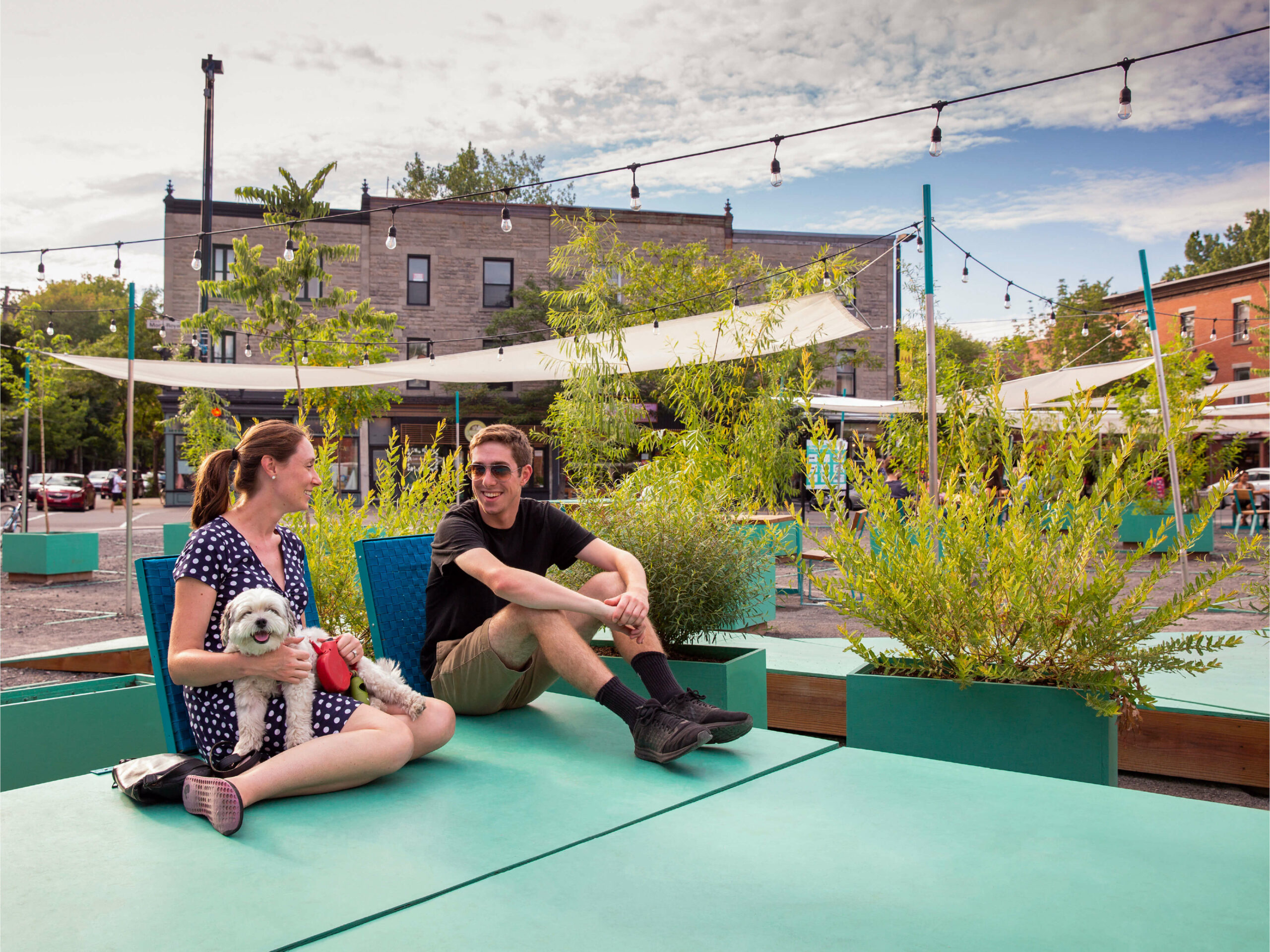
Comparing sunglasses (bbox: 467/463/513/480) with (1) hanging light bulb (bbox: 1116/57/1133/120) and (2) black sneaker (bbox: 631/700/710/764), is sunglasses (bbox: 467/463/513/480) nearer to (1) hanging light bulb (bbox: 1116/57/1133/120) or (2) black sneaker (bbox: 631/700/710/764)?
(2) black sneaker (bbox: 631/700/710/764)

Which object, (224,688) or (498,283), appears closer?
(224,688)

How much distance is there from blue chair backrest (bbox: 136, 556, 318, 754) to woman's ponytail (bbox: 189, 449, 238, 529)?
0.13 meters

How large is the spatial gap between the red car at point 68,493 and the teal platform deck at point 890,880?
25061mm

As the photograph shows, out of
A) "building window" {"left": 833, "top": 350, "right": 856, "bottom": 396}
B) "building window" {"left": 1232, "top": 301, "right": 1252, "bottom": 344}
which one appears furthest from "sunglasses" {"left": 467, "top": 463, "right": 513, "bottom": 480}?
"building window" {"left": 1232, "top": 301, "right": 1252, "bottom": 344}

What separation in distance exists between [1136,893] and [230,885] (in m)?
1.60

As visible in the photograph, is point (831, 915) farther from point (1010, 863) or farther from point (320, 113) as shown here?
point (320, 113)

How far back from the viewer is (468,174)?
32.5 metres

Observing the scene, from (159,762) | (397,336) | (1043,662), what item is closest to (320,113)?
(159,762)

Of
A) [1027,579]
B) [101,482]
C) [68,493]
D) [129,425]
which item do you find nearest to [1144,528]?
[1027,579]

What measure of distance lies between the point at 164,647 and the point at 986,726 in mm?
2165

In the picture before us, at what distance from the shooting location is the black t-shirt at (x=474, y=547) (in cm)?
270

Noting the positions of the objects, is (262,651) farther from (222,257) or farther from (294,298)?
(222,257)

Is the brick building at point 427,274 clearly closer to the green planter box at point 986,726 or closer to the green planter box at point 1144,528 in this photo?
the green planter box at point 1144,528

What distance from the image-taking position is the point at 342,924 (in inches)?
58.1
